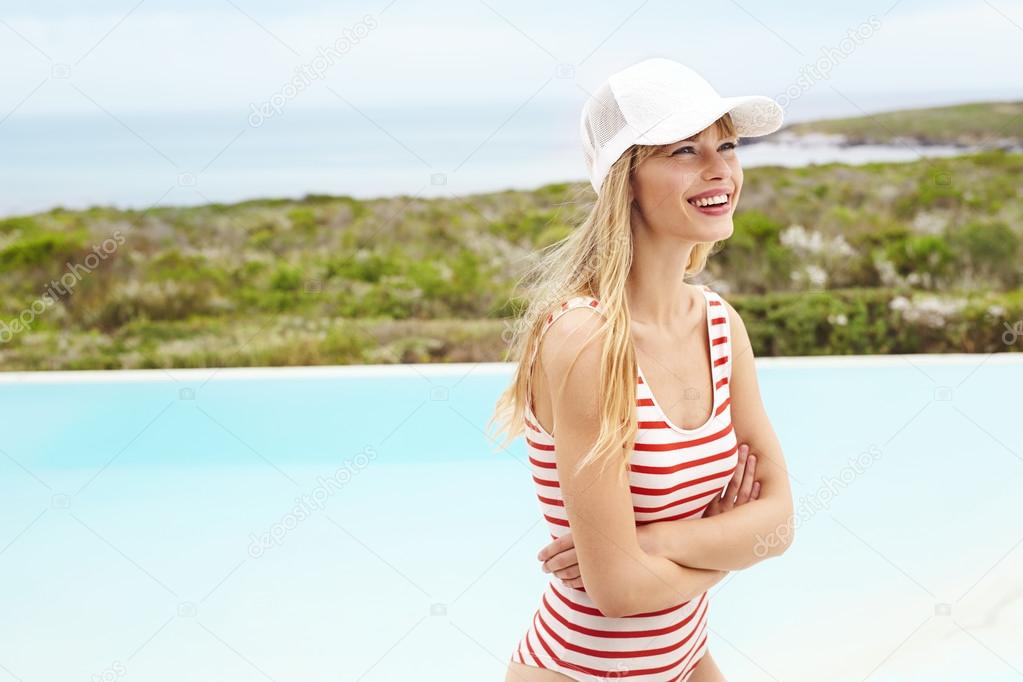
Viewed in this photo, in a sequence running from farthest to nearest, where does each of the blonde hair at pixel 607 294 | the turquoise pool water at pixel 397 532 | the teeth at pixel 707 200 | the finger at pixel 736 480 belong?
the turquoise pool water at pixel 397 532, the finger at pixel 736 480, the teeth at pixel 707 200, the blonde hair at pixel 607 294

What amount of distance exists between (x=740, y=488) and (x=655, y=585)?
240mm

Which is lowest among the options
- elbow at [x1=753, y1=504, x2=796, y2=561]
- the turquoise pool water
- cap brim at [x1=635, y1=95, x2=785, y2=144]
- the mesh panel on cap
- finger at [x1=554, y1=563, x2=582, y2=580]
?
the turquoise pool water

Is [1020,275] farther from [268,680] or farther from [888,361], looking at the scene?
[268,680]

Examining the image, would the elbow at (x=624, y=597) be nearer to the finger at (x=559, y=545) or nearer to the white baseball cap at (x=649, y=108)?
the finger at (x=559, y=545)

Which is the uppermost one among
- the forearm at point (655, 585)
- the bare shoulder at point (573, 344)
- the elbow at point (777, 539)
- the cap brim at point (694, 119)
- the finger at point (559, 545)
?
the cap brim at point (694, 119)

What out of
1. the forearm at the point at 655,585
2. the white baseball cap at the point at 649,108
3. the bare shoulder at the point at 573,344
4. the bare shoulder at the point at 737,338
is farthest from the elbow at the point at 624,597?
the white baseball cap at the point at 649,108

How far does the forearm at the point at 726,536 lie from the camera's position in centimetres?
132

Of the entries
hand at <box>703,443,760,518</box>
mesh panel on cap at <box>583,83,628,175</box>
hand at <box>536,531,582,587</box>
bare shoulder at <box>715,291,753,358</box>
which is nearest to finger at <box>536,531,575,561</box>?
hand at <box>536,531,582,587</box>

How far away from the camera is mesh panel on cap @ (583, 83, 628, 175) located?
133cm

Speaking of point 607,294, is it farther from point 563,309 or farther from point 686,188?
point 686,188

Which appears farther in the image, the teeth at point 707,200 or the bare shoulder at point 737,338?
the bare shoulder at point 737,338

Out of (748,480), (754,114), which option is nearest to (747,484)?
(748,480)

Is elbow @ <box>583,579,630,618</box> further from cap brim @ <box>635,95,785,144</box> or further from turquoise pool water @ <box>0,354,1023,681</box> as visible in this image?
turquoise pool water @ <box>0,354,1023,681</box>

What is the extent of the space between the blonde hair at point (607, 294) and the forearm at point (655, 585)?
135mm
